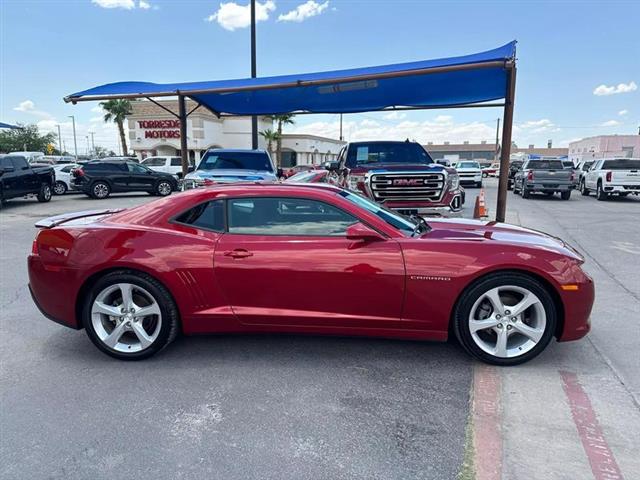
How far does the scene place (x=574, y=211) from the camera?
1455 centimetres

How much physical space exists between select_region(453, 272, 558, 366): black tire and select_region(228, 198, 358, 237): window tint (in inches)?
42.4

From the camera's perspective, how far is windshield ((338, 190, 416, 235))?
3738 mm

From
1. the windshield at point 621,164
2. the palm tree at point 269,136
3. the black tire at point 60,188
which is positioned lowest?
the black tire at point 60,188

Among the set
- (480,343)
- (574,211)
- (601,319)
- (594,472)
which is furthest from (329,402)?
(574,211)

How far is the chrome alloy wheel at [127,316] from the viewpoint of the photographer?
3.62m

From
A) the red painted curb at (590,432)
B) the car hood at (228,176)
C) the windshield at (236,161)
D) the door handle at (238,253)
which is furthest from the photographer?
the windshield at (236,161)

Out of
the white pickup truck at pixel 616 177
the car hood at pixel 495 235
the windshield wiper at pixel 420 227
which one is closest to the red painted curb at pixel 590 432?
the car hood at pixel 495 235

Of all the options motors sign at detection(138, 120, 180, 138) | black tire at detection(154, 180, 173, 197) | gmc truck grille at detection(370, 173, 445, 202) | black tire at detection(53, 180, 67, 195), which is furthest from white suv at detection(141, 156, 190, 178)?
gmc truck grille at detection(370, 173, 445, 202)

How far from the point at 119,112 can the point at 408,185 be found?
4157 centimetres

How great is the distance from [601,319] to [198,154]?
3660 centimetres

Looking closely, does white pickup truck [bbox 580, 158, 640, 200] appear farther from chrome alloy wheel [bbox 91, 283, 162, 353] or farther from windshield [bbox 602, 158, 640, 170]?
chrome alloy wheel [bbox 91, 283, 162, 353]

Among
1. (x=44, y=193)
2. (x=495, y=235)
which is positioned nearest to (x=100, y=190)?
(x=44, y=193)

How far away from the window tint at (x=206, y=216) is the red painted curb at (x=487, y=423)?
231cm

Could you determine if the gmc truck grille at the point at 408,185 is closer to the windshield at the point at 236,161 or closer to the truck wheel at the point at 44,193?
the windshield at the point at 236,161
